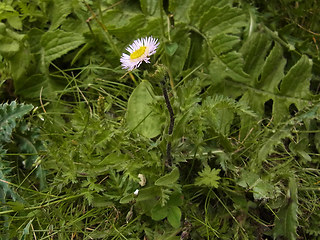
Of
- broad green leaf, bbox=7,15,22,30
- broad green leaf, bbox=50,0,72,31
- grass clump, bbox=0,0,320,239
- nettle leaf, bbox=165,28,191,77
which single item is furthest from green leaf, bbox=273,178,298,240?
broad green leaf, bbox=7,15,22,30

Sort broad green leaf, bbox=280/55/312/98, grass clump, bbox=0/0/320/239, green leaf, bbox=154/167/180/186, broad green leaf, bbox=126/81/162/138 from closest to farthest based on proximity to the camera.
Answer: green leaf, bbox=154/167/180/186 < grass clump, bbox=0/0/320/239 < broad green leaf, bbox=126/81/162/138 < broad green leaf, bbox=280/55/312/98

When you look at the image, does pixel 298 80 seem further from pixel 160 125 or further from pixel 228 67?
pixel 160 125

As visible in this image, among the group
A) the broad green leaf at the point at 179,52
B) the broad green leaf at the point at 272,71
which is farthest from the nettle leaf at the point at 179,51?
the broad green leaf at the point at 272,71

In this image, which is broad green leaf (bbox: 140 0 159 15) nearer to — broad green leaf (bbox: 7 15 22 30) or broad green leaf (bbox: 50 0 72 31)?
broad green leaf (bbox: 50 0 72 31)

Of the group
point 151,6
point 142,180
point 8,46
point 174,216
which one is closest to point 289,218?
point 174,216

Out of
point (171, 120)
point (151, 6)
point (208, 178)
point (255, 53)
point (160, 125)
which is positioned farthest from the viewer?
point (151, 6)
